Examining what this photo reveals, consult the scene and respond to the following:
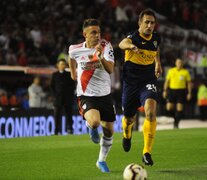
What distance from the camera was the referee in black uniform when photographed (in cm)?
1995

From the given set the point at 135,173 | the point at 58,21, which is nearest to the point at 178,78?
the point at 58,21

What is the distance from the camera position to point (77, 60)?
36.2ft

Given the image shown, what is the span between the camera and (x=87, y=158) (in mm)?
12555

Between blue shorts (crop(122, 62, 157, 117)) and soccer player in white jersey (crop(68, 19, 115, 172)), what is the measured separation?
0.84m

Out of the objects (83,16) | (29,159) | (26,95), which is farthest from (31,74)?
(29,159)

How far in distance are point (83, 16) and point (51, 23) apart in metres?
2.83

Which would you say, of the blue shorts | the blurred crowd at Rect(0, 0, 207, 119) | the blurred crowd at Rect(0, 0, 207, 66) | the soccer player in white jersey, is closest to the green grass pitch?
the soccer player in white jersey

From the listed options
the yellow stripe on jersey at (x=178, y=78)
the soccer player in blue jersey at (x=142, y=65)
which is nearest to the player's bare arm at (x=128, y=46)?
the soccer player in blue jersey at (x=142, y=65)

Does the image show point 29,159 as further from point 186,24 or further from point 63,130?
point 186,24

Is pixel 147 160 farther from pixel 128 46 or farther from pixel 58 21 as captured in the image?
pixel 58 21

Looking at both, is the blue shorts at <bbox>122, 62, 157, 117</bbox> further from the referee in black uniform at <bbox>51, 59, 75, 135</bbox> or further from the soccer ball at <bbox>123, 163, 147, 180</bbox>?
the referee in black uniform at <bbox>51, 59, 75, 135</bbox>

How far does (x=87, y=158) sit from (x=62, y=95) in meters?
7.69

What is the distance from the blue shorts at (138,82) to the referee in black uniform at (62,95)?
8.02 metres

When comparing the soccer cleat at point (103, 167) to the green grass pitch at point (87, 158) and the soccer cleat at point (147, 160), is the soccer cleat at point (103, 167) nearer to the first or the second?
the green grass pitch at point (87, 158)
